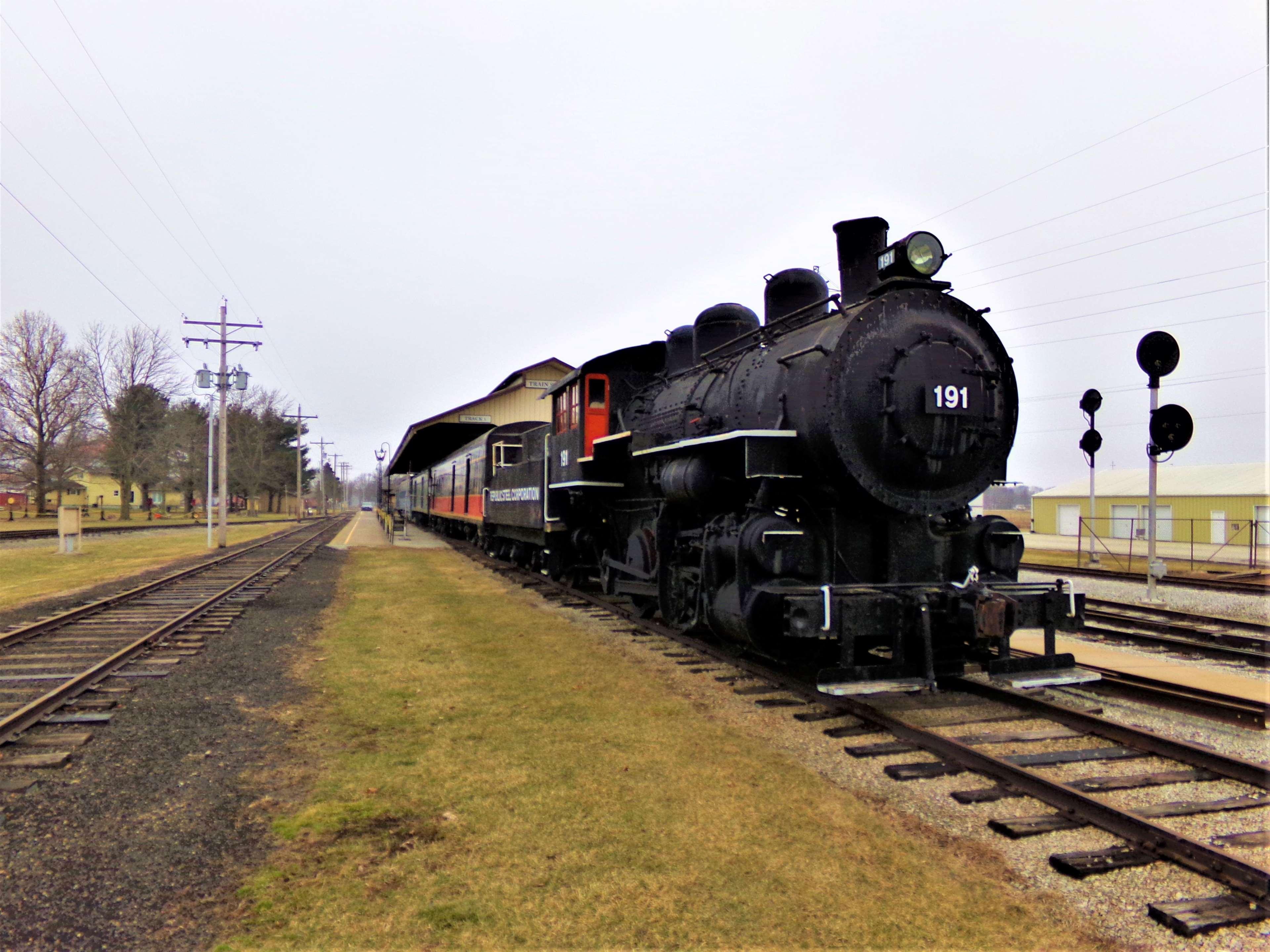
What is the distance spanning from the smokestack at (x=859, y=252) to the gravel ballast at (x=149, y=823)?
5.65 meters

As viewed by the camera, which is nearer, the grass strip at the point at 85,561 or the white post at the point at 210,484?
the grass strip at the point at 85,561

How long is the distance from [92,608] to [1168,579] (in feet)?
59.7

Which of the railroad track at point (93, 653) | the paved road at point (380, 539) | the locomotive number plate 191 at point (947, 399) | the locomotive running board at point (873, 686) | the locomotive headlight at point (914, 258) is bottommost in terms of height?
the paved road at point (380, 539)

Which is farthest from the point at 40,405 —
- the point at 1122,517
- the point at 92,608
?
the point at 1122,517

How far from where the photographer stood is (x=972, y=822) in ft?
12.9

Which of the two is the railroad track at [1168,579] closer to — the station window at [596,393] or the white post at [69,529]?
the station window at [596,393]

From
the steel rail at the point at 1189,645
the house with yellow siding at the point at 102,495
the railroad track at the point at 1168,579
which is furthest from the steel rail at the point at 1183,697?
the house with yellow siding at the point at 102,495

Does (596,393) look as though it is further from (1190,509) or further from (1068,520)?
(1068,520)

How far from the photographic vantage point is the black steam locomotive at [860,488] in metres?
5.64

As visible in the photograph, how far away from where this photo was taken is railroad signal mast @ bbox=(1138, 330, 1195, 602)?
1160cm

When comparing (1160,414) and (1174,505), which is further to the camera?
(1174,505)

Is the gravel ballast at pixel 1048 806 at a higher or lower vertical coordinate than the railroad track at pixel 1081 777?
lower

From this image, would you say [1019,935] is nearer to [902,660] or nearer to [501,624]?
[902,660]

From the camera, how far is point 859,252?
263 inches
